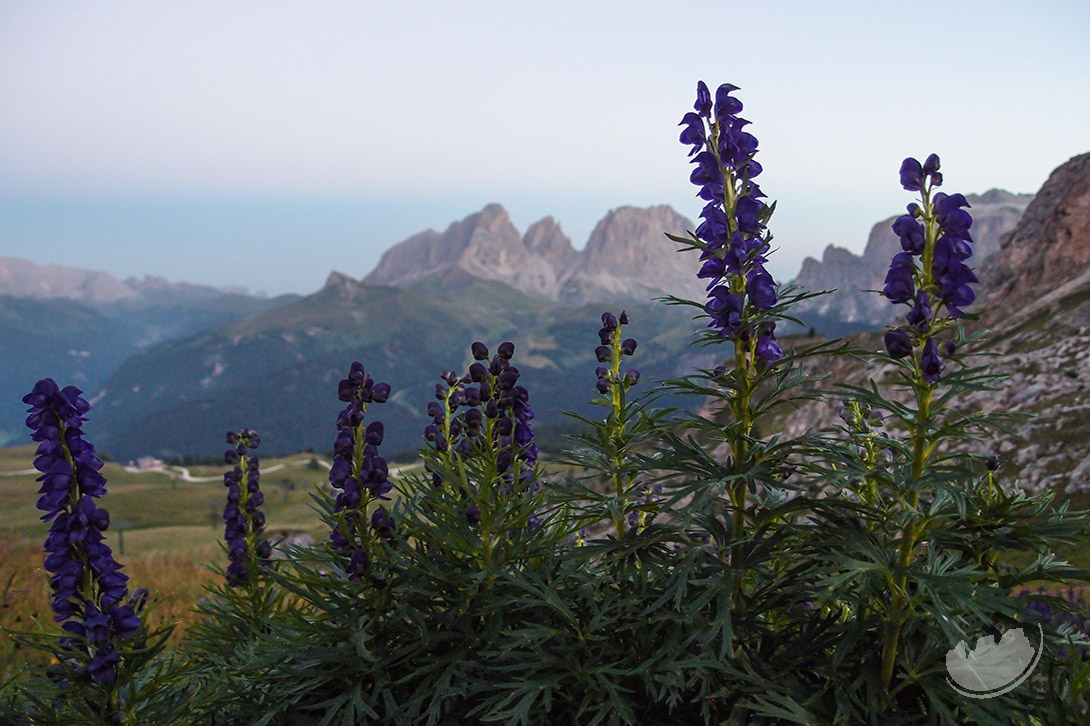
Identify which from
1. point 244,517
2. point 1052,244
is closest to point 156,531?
point 244,517

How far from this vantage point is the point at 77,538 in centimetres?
491

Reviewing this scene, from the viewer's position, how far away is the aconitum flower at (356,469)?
4957mm

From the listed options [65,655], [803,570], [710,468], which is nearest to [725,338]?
[710,468]

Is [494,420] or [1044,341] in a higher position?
[494,420]

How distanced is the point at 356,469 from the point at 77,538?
189 centimetres

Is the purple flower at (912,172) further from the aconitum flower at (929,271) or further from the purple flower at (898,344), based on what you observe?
the purple flower at (898,344)

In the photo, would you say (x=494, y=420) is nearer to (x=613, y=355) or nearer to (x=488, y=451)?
(x=488, y=451)

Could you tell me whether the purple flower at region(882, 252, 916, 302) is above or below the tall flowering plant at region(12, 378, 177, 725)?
above

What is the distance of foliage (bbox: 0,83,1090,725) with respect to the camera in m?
3.59

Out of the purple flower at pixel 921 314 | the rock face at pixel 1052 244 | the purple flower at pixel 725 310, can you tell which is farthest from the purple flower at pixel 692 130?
the rock face at pixel 1052 244

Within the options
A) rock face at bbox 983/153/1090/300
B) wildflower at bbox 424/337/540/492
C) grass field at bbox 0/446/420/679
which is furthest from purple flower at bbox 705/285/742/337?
rock face at bbox 983/153/1090/300

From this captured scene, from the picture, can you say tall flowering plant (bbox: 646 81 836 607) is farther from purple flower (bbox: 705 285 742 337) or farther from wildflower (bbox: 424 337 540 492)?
wildflower (bbox: 424 337 540 492)

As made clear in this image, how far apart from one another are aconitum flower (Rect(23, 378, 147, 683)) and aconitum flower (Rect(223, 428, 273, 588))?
2.19 metres

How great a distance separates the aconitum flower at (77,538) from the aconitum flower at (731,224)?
4.29 meters
